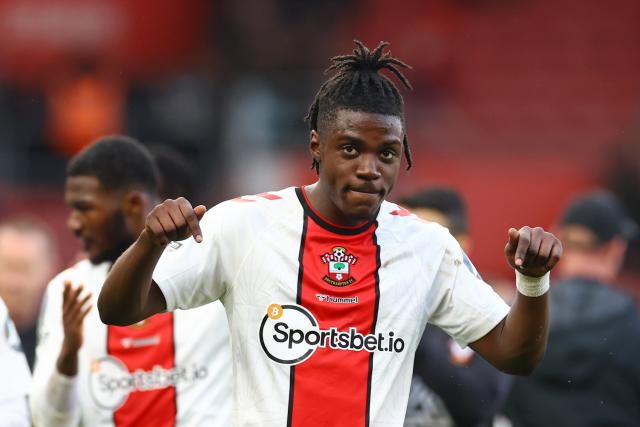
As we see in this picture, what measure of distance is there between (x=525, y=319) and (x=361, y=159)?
78 cm

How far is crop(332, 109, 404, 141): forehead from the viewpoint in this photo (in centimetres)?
394

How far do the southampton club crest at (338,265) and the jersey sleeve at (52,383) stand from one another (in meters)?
1.64

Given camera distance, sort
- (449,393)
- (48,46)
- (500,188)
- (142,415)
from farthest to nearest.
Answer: (48,46)
(500,188)
(449,393)
(142,415)

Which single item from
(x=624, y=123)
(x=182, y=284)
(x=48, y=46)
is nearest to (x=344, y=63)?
(x=182, y=284)

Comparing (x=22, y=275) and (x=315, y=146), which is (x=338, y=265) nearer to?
(x=315, y=146)

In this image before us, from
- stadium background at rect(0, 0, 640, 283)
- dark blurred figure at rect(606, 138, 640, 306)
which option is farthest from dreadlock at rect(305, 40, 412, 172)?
→ stadium background at rect(0, 0, 640, 283)

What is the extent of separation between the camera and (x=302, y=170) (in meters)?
16.6

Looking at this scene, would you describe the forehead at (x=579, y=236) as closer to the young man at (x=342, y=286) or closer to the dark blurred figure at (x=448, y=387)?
the dark blurred figure at (x=448, y=387)

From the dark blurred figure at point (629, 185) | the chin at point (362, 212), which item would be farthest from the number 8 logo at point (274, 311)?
the dark blurred figure at point (629, 185)

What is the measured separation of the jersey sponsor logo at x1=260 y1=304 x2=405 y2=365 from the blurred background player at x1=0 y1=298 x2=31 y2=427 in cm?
118

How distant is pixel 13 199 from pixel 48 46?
377 centimetres

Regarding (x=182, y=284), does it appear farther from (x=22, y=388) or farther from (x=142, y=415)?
(x=142, y=415)

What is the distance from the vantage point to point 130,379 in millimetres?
5145

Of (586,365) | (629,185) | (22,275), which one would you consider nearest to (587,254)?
(586,365)
